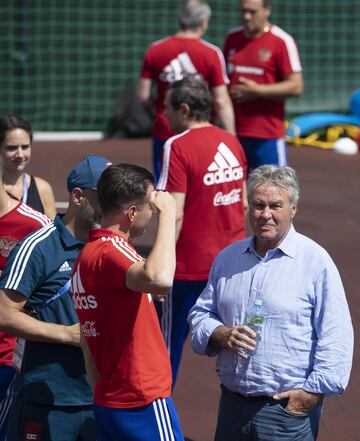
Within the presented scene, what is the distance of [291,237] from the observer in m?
4.26

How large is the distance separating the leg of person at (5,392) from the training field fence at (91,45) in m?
9.99

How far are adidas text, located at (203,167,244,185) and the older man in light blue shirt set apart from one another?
1.68 meters

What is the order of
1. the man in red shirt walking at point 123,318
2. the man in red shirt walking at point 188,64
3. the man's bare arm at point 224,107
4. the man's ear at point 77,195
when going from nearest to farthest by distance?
1. the man in red shirt walking at point 123,318
2. the man's ear at point 77,195
3. the man's bare arm at point 224,107
4. the man in red shirt walking at point 188,64

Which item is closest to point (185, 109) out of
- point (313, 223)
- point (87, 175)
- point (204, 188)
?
point (204, 188)

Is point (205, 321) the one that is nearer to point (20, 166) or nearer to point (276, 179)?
point (276, 179)

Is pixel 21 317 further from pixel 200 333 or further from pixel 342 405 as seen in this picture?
pixel 342 405

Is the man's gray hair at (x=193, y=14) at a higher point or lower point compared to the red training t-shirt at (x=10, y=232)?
higher

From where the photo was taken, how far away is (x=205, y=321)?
4367 mm

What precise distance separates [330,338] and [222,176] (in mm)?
2132

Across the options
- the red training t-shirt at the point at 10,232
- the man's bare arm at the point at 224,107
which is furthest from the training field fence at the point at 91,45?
the red training t-shirt at the point at 10,232

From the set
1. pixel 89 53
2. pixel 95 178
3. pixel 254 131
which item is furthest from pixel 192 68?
pixel 89 53

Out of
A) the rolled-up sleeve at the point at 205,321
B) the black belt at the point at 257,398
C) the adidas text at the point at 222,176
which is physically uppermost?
the adidas text at the point at 222,176

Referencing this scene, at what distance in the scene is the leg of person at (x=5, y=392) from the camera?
485 centimetres

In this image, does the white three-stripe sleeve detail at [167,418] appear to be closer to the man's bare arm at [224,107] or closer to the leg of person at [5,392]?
the leg of person at [5,392]
